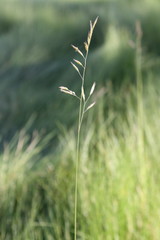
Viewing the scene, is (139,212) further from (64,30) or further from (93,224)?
(64,30)

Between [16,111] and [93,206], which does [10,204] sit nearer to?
[93,206]

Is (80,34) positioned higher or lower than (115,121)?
higher

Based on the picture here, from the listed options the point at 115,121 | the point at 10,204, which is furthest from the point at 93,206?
the point at 115,121

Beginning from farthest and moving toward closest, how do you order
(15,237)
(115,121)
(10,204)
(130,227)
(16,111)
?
(16,111), (115,121), (10,204), (15,237), (130,227)

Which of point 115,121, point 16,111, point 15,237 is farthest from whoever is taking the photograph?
point 16,111

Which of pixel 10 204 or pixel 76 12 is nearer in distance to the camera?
pixel 10 204

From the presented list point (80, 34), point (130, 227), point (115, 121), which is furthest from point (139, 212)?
point (80, 34)

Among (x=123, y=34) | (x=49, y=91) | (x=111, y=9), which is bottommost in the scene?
(x=49, y=91)
